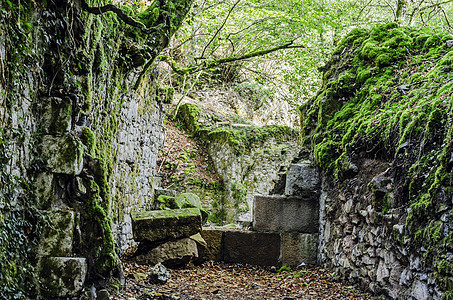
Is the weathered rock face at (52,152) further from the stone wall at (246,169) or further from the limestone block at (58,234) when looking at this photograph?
the stone wall at (246,169)

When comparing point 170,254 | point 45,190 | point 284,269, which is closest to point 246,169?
point 284,269

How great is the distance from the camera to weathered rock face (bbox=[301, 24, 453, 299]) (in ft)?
9.51

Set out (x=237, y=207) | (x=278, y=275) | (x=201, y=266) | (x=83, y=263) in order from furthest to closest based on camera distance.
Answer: (x=237, y=207) < (x=201, y=266) < (x=278, y=275) < (x=83, y=263)

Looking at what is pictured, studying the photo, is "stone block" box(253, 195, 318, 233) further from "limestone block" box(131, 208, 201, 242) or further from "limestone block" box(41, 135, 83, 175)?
"limestone block" box(41, 135, 83, 175)

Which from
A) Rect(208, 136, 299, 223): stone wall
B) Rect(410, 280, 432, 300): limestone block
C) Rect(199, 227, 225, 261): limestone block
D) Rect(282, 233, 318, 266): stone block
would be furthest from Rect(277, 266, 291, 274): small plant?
Rect(208, 136, 299, 223): stone wall

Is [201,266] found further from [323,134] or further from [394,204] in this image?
[394,204]

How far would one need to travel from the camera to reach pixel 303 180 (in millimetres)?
6707

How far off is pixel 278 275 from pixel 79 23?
4729 mm

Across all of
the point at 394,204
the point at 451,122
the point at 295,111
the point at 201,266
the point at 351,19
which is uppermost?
the point at 351,19

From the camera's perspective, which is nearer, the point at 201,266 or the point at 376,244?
the point at 376,244

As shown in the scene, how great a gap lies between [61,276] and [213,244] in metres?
4.08

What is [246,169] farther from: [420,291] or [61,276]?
[420,291]

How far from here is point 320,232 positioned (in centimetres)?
635

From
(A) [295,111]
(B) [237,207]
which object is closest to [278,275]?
(B) [237,207]
